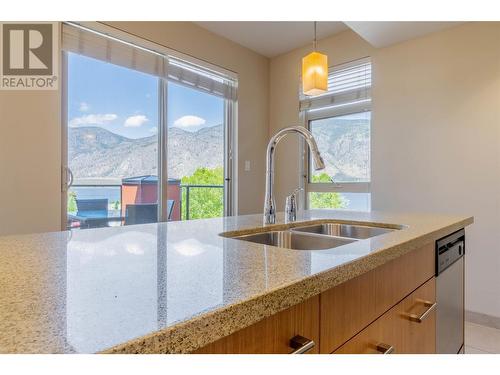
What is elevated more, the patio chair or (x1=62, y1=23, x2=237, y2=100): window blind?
(x1=62, y1=23, x2=237, y2=100): window blind

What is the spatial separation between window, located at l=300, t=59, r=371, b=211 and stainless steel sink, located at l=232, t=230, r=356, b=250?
2.06m

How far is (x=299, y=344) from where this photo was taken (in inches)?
23.0

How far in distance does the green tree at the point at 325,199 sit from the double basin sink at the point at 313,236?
1897mm

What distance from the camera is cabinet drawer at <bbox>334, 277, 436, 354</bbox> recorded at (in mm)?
793

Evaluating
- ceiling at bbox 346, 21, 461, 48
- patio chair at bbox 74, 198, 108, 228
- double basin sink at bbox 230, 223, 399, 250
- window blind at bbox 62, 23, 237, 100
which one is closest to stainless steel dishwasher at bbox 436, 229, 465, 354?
double basin sink at bbox 230, 223, 399, 250

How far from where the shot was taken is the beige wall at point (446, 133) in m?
2.44

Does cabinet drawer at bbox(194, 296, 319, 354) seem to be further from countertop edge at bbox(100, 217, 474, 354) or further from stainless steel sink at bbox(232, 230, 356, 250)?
stainless steel sink at bbox(232, 230, 356, 250)

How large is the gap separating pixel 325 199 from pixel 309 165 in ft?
1.44

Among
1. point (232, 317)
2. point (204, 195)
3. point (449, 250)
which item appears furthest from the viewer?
point (204, 195)

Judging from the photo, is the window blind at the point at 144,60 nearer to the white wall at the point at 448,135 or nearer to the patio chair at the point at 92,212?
the patio chair at the point at 92,212

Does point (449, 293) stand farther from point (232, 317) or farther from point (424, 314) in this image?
point (232, 317)

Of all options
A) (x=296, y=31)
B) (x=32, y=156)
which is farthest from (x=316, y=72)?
(x=32, y=156)
